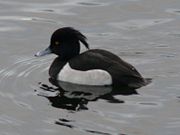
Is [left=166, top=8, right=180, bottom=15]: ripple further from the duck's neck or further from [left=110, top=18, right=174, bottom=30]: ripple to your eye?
the duck's neck

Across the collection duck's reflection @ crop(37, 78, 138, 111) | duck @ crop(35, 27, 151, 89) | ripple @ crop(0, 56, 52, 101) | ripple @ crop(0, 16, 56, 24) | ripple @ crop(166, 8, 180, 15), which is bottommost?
duck's reflection @ crop(37, 78, 138, 111)

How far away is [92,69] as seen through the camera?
460 inches

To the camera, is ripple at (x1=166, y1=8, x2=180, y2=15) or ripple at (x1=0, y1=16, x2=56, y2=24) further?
ripple at (x1=166, y1=8, x2=180, y2=15)

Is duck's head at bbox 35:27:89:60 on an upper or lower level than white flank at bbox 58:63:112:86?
upper

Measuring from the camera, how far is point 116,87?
11.6 meters

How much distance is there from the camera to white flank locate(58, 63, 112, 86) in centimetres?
1162

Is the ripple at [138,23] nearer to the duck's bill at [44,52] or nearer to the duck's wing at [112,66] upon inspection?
the duck's bill at [44,52]

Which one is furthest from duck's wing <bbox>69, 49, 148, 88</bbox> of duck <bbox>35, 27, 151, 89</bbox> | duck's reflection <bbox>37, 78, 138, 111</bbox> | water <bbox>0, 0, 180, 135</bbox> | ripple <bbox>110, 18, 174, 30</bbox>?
ripple <bbox>110, 18, 174, 30</bbox>

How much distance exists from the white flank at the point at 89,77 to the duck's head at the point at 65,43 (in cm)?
45

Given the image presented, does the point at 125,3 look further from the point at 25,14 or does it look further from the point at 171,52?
the point at 171,52

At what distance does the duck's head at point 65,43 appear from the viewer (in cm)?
1218

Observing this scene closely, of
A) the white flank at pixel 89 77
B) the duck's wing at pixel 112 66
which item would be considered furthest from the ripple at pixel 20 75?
the duck's wing at pixel 112 66

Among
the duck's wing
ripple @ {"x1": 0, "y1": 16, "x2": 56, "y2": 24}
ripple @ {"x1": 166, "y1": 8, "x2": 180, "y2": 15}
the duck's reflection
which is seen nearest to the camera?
the duck's reflection

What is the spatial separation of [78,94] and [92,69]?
520 millimetres
